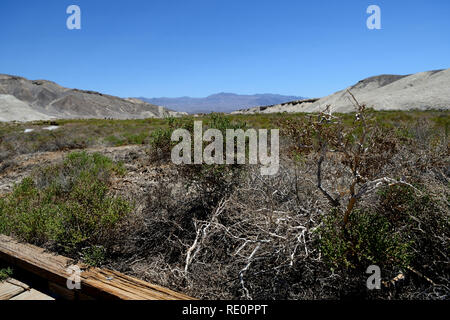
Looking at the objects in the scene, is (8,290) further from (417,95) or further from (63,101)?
(63,101)

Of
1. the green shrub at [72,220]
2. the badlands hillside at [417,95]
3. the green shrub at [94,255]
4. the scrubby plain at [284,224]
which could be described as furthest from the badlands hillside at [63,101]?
the green shrub at [94,255]

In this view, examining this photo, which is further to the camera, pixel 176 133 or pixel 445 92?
A: pixel 445 92

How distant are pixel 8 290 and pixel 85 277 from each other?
105 centimetres

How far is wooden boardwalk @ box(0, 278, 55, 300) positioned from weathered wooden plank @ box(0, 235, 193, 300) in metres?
0.16

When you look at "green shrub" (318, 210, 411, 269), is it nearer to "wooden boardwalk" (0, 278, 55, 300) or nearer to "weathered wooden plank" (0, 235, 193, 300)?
"weathered wooden plank" (0, 235, 193, 300)

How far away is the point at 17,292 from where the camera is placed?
3076 millimetres

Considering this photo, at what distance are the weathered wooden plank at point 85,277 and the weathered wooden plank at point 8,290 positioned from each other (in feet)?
0.64

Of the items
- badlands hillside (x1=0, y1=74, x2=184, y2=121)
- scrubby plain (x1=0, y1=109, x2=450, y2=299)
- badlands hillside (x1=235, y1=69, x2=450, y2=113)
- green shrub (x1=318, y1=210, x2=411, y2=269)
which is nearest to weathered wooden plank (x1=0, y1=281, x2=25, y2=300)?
scrubby plain (x1=0, y1=109, x2=450, y2=299)

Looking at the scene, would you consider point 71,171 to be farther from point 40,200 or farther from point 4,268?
point 4,268

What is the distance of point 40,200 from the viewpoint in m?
5.14

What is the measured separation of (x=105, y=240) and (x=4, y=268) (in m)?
1.21

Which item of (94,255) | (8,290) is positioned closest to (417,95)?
(94,255)

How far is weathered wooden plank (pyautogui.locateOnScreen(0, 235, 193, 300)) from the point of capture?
2.54 m
